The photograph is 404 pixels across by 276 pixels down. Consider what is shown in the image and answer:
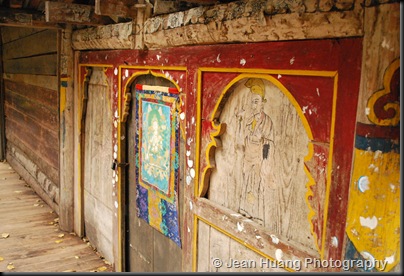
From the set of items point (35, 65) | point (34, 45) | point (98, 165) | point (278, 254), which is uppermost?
point (34, 45)

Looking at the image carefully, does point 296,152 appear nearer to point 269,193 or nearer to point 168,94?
point 269,193

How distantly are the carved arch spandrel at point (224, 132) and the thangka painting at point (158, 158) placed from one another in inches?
20.5

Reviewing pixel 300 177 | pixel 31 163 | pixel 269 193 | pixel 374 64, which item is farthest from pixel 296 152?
pixel 31 163

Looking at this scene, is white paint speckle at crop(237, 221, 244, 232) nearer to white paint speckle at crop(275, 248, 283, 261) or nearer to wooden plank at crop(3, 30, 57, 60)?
white paint speckle at crop(275, 248, 283, 261)

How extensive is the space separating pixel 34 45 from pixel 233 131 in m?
5.33

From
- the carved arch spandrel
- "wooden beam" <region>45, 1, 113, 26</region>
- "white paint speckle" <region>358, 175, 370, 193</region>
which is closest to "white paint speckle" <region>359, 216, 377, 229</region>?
"white paint speckle" <region>358, 175, 370, 193</region>

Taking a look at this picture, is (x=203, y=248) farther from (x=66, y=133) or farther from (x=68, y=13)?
(x=66, y=133)

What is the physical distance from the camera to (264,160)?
8.38 ft

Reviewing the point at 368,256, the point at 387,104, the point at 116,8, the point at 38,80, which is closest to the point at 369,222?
the point at 368,256

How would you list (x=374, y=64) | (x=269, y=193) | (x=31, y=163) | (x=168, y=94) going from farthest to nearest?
(x=31, y=163)
(x=168, y=94)
(x=269, y=193)
(x=374, y=64)

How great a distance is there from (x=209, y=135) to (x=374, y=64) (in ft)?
4.80

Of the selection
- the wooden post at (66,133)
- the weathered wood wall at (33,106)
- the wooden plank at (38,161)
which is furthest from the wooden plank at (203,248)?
the wooden plank at (38,161)

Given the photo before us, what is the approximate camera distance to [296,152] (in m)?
2.31

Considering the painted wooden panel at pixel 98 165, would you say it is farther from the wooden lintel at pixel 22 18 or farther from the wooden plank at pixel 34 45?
the wooden plank at pixel 34 45
